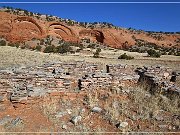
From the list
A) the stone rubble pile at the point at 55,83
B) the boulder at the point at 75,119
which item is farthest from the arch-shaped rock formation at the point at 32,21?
the boulder at the point at 75,119

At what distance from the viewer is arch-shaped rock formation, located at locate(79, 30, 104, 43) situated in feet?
193

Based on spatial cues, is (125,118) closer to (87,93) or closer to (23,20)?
(87,93)

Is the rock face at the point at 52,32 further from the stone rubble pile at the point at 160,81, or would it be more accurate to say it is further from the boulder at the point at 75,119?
the boulder at the point at 75,119

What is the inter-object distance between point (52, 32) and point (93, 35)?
393 inches

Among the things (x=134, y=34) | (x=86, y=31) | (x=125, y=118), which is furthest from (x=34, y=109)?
(x=134, y=34)

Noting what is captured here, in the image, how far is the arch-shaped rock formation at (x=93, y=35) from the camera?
58972 millimetres

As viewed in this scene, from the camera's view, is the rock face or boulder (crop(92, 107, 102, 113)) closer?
boulder (crop(92, 107, 102, 113))

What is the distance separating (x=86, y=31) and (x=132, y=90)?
163 ft

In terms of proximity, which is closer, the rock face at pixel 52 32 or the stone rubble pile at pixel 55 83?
the stone rubble pile at pixel 55 83

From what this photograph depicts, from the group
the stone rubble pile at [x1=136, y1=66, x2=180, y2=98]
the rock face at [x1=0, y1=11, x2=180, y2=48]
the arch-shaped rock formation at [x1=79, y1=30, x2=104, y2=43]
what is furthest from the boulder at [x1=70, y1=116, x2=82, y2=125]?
the arch-shaped rock formation at [x1=79, y1=30, x2=104, y2=43]

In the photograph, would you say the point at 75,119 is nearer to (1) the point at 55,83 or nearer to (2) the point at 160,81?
(1) the point at 55,83

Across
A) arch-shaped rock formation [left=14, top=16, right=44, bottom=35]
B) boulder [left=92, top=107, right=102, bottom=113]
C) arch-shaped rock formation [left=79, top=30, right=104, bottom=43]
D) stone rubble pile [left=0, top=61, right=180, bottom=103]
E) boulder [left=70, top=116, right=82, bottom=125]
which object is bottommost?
boulder [left=70, top=116, right=82, bottom=125]

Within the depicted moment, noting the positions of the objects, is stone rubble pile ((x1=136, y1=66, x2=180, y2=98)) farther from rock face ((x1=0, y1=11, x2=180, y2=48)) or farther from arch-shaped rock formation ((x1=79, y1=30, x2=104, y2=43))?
arch-shaped rock formation ((x1=79, y1=30, x2=104, y2=43))

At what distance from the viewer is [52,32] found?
174 feet
